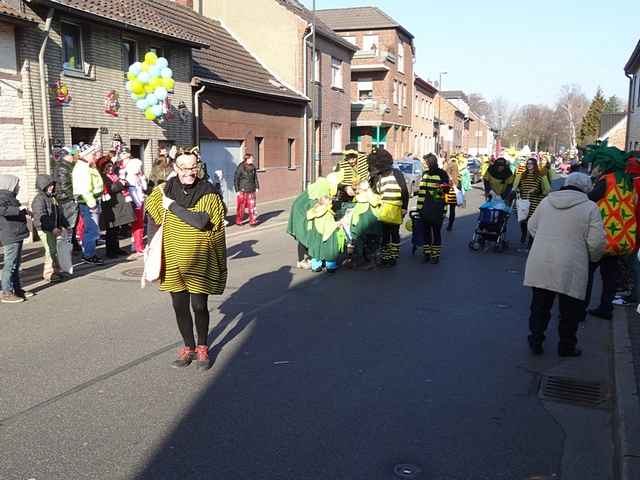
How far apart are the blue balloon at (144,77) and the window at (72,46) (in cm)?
144

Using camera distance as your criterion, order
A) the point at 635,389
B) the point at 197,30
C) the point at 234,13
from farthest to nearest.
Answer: the point at 234,13
the point at 197,30
the point at 635,389

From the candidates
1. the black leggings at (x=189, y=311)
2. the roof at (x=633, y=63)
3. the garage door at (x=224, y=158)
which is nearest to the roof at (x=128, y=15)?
the garage door at (x=224, y=158)

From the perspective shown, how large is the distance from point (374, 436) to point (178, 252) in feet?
7.38

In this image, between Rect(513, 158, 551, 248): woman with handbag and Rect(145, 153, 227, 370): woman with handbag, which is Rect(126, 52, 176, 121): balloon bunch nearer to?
Rect(513, 158, 551, 248): woman with handbag

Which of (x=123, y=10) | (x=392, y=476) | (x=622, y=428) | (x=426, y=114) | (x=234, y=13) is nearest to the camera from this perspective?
(x=392, y=476)

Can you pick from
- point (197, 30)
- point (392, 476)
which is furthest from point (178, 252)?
point (197, 30)

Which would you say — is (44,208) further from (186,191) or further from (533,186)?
(533,186)

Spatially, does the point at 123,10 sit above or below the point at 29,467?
above

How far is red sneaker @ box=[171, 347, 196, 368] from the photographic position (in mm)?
5586

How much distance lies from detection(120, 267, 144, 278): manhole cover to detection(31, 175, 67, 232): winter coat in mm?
1395

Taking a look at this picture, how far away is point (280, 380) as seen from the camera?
526 centimetres

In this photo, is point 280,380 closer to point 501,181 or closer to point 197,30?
point 501,181

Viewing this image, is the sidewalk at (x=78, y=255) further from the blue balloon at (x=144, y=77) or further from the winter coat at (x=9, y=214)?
the blue balloon at (x=144, y=77)

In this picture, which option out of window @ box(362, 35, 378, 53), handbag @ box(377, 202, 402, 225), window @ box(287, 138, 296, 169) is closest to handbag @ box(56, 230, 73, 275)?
handbag @ box(377, 202, 402, 225)
